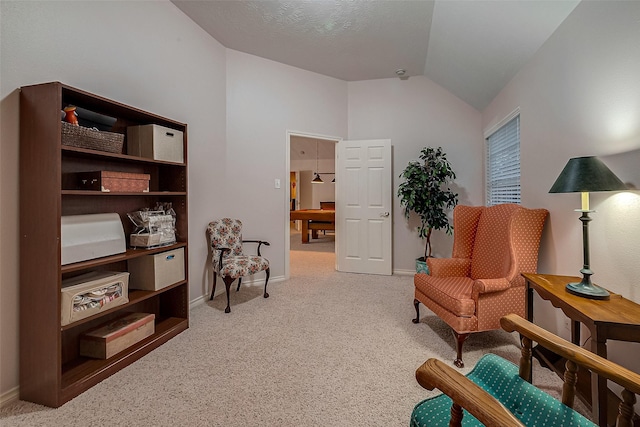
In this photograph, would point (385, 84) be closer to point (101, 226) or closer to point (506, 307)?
point (506, 307)

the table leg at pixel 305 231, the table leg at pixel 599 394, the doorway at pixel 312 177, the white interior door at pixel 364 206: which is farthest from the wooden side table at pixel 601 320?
the doorway at pixel 312 177

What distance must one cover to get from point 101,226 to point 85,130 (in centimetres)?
61

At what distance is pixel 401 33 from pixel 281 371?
3455mm

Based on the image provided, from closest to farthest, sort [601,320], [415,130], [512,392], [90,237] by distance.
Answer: [512,392]
[601,320]
[90,237]
[415,130]

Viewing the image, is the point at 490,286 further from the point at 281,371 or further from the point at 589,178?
the point at 281,371

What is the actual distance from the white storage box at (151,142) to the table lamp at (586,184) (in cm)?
269

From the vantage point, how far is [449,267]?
2.80 m

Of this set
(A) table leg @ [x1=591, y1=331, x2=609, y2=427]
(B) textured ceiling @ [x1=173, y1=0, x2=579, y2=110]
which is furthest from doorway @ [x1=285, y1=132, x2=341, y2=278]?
(A) table leg @ [x1=591, y1=331, x2=609, y2=427]

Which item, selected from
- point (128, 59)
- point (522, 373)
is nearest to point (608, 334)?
point (522, 373)

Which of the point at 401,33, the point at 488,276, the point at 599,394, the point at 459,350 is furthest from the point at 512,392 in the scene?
the point at 401,33

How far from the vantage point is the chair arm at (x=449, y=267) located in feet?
9.15

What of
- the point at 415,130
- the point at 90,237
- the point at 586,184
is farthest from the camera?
the point at 415,130

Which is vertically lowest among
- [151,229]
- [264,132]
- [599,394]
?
[599,394]

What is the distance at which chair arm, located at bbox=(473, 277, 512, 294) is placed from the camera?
2080mm
